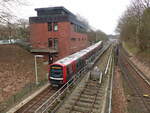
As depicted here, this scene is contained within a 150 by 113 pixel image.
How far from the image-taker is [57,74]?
14.4 metres

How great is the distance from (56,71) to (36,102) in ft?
12.2

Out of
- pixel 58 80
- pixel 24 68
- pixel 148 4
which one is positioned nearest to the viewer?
pixel 58 80

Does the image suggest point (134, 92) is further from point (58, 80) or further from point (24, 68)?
point (24, 68)

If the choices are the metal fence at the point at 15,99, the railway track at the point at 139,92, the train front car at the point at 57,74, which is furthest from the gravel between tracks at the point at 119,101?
the metal fence at the point at 15,99

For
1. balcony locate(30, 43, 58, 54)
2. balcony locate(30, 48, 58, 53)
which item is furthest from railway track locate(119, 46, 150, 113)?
balcony locate(30, 43, 58, 54)

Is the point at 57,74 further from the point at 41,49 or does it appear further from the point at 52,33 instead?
the point at 52,33

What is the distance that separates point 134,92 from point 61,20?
59.5 feet

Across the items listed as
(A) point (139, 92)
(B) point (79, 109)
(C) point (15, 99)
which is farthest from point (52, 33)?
(B) point (79, 109)

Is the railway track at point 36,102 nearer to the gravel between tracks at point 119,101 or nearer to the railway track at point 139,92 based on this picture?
the gravel between tracks at point 119,101

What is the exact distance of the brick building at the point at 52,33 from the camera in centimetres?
2652

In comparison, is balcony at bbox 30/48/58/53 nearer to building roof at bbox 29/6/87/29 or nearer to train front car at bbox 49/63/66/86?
building roof at bbox 29/6/87/29

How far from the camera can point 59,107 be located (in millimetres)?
10672

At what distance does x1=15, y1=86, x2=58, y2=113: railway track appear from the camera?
1084cm

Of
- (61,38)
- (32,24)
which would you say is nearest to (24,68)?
(61,38)
